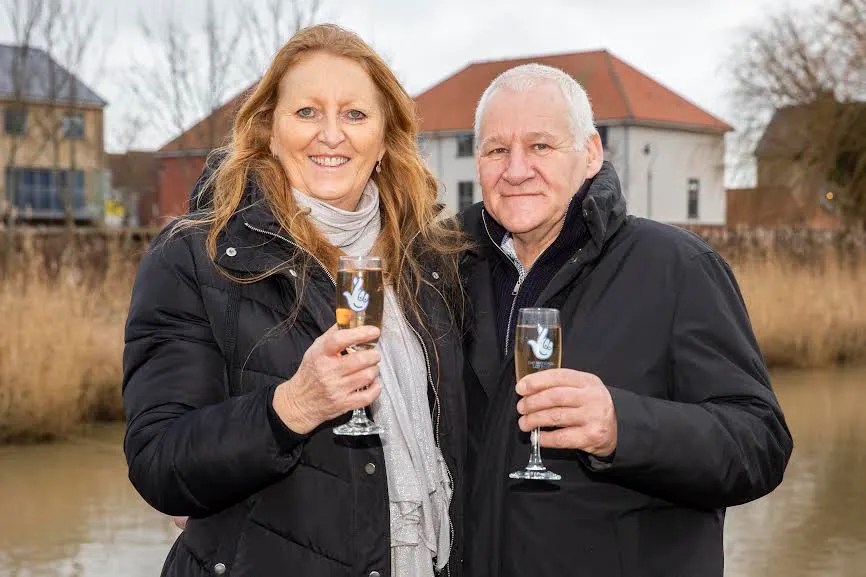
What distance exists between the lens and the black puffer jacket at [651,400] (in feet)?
8.65

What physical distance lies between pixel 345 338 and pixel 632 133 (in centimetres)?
4538

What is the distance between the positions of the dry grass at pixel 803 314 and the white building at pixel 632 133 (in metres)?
31.0

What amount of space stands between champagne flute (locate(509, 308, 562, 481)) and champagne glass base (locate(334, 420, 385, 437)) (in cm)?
35

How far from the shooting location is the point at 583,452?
8.32 feet

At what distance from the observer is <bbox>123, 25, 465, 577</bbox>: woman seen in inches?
93.7

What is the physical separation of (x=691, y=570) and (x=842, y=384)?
34.2 ft

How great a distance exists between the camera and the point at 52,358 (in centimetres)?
862

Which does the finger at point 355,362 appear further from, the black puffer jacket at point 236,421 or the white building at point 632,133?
the white building at point 632,133

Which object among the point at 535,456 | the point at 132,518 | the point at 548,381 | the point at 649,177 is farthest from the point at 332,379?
the point at 649,177

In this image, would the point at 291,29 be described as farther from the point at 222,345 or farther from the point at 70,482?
the point at 222,345

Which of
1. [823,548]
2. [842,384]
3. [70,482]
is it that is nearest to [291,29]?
[842,384]

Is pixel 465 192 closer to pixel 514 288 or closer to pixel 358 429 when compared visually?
pixel 514 288

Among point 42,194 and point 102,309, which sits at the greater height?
point 42,194

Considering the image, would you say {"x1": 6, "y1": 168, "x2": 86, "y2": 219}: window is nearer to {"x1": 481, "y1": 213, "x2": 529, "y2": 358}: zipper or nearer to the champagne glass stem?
{"x1": 481, "y1": 213, "x2": 529, "y2": 358}: zipper
